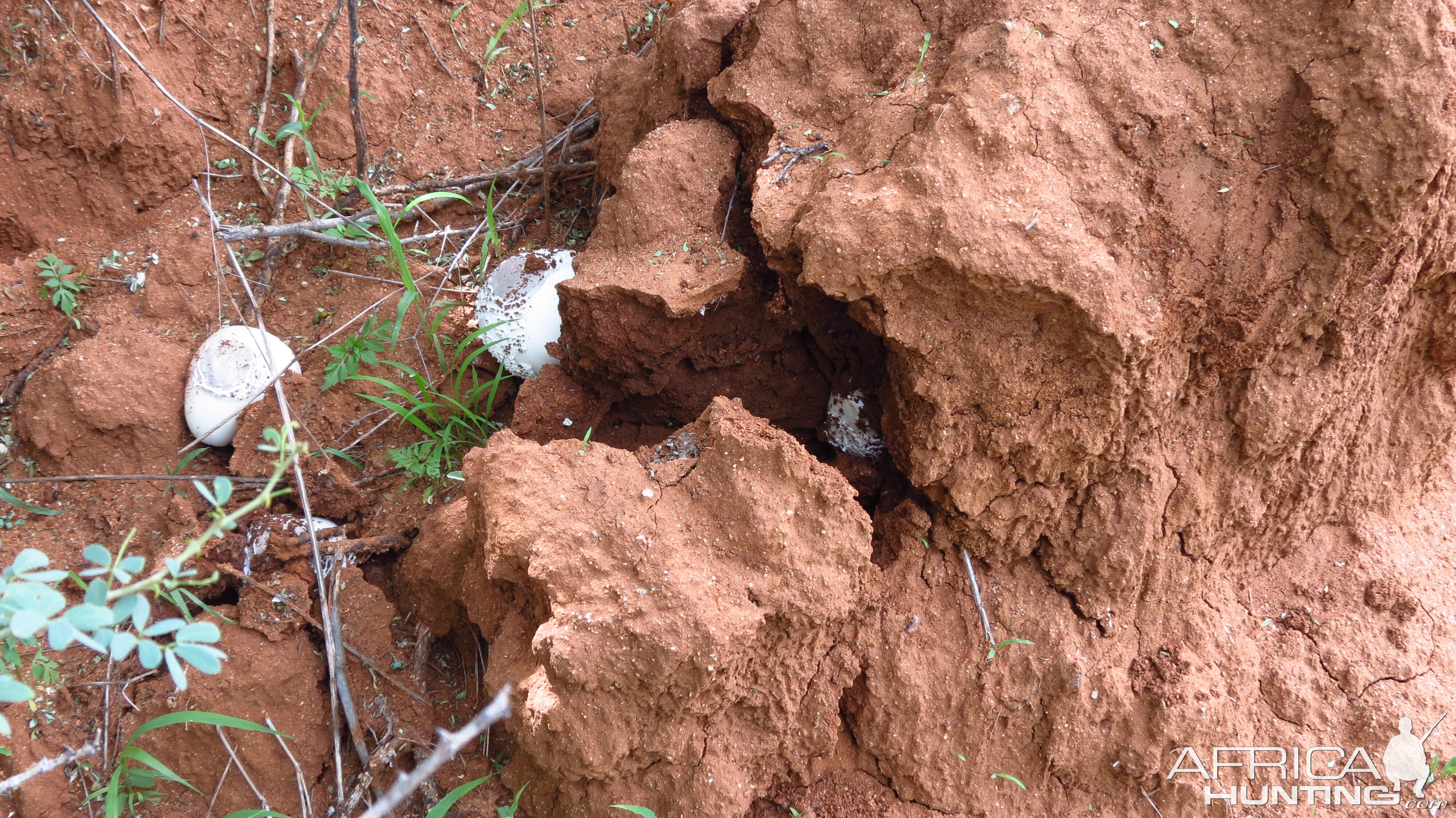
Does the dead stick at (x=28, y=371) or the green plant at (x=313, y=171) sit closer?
the dead stick at (x=28, y=371)

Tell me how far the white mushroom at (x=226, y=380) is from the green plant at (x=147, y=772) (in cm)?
92

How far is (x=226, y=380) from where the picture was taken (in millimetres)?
2656

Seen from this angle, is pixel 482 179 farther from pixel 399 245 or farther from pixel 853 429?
pixel 853 429

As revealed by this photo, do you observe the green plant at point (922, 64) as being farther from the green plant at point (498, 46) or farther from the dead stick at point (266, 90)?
the dead stick at point (266, 90)

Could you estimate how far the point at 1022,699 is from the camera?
84.2 inches

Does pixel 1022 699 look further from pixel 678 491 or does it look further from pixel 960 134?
pixel 960 134

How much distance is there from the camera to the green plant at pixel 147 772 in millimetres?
2041

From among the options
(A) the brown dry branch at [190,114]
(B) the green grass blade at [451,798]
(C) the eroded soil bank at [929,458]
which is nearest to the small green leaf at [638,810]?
(C) the eroded soil bank at [929,458]

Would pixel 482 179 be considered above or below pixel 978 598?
above

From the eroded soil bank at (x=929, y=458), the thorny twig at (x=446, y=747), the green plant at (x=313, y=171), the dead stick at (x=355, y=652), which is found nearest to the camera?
the thorny twig at (x=446, y=747)

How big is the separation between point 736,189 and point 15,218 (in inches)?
102

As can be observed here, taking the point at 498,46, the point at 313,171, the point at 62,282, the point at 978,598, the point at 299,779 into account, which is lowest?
the point at 299,779

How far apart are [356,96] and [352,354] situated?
3.14ft

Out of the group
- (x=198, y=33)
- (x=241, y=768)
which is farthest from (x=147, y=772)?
(x=198, y=33)
